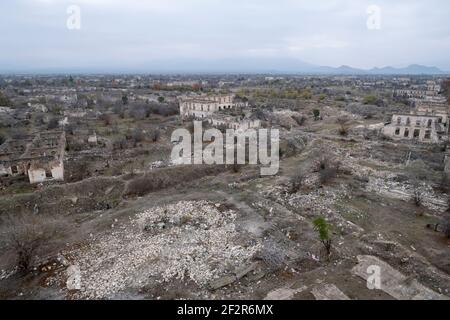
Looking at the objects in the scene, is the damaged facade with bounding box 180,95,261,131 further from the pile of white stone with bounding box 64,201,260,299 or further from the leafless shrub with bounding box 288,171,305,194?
the pile of white stone with bounding box 64,201,260,299

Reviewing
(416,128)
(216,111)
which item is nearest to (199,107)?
(216,111)

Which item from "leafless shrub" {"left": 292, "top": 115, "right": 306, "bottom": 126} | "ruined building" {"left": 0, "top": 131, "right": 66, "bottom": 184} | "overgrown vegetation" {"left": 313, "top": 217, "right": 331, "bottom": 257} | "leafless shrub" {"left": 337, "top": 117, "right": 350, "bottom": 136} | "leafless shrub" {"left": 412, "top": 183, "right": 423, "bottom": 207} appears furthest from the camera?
"leafless shrub" {"left": 292, "top": 115, "right": 306, "bottom": 126}

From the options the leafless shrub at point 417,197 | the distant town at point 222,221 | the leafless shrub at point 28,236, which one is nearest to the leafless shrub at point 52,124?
the distant town at point 222,221

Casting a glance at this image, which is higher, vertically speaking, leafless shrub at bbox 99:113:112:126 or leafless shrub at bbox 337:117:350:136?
leafless shrub at bbox 99:113:112:126

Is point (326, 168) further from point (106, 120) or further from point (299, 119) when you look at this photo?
point (106, 120)

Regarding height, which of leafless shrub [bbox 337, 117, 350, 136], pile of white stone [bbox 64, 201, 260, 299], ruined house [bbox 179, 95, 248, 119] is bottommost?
pile of white stone [bbox 64, 201, 260, 299]

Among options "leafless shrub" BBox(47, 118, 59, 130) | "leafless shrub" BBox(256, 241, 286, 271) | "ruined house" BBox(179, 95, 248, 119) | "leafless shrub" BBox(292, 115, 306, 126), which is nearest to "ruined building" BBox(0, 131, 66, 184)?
"leafless shrub" BBox(47, 118, 59, 130)
